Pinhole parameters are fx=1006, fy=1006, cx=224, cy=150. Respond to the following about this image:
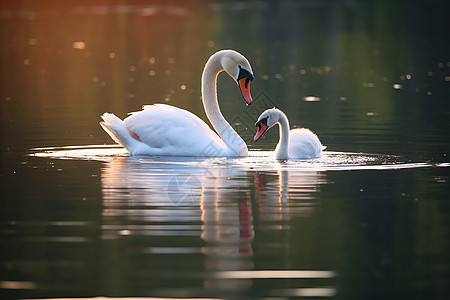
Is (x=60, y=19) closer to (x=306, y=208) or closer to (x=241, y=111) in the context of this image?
(x=241, y=111)

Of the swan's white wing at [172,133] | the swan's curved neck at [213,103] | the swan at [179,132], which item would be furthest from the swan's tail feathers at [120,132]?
the swan's curved neck at [213,103]

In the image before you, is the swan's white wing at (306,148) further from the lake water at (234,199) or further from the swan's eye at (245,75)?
the swan's eye at (245,75)

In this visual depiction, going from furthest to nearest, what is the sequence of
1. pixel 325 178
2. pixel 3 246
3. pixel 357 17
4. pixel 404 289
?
1. pixel 357 17
2. pixel 325 178
3. pixel 3 246
4. pixel 404 289

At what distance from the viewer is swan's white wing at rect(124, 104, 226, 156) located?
13.7 meters

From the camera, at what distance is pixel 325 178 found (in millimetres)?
11969

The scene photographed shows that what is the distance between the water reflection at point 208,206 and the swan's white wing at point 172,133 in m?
0.28

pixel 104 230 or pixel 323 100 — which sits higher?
pixel 323 100

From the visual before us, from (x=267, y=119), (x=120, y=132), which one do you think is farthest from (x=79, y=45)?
(x=267, y=119)

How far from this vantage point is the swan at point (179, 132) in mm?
13703

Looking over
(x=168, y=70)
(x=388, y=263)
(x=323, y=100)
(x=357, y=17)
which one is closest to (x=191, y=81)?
(x=168, y=70)

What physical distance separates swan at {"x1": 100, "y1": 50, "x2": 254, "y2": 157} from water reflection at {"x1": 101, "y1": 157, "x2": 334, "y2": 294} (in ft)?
1.08

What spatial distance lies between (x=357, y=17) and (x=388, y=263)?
5840cm

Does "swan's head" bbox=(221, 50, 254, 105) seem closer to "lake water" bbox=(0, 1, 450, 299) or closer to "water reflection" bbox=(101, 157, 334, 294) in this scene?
"lake water" bbox=(0, 1, 450, 299)

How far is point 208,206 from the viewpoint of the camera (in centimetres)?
1016
